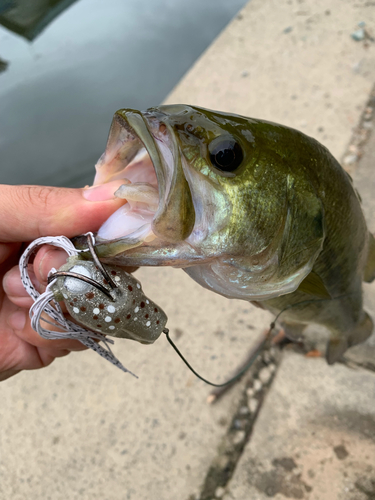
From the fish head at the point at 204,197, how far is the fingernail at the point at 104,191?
0.07 ft

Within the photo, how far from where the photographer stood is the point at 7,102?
4.07 meters

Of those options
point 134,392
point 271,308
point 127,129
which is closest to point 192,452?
point 134,392

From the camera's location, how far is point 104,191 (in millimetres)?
752

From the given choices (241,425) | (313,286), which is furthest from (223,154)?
(241,425)

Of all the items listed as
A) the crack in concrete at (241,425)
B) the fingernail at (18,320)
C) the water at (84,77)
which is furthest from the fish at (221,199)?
the water at (84,77)

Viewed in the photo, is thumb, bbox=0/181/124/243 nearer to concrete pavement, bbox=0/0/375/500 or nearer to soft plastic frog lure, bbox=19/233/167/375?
soft plastic frog lure, bbox=19/233/167/375

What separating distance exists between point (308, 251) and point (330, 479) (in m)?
0.98

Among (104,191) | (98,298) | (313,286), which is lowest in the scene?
(313,286)

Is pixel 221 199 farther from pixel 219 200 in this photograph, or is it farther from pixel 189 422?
pixel 189 422

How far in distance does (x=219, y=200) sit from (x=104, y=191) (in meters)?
0.26

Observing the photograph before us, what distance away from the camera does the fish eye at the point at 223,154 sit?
668mm

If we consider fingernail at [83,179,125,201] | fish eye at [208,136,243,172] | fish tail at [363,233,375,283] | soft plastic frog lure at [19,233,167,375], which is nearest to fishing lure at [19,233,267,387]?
soft plastic frog lure at [19,233,167,375]

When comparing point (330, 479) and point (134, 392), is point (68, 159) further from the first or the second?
point (330, 479)

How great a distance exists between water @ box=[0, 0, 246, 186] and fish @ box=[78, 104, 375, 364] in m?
2.67
